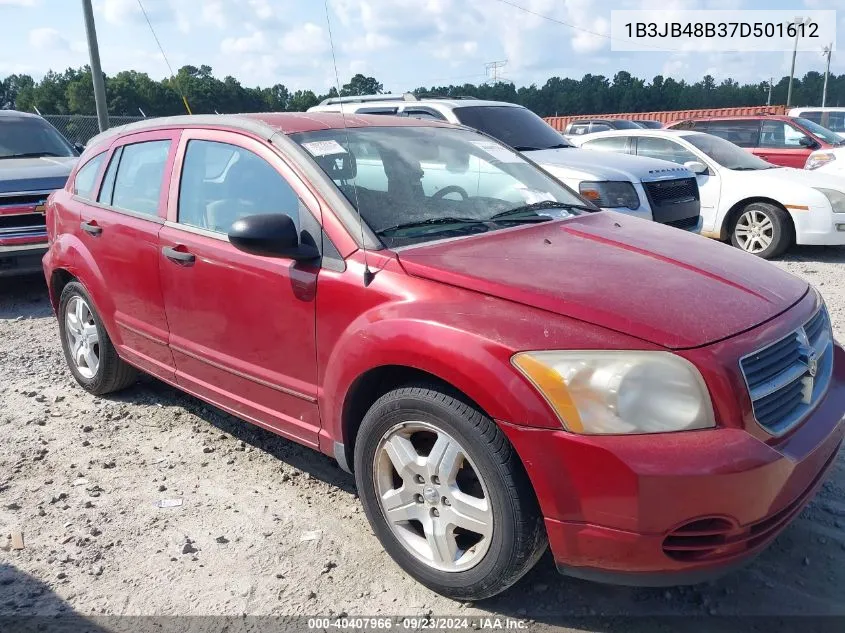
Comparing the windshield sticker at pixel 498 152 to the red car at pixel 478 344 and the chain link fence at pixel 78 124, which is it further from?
the chain link fence at pixel 78 124

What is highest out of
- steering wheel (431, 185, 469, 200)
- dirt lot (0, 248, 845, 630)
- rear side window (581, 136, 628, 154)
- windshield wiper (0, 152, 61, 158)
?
windshield wiper (0, 152, 61, 158)

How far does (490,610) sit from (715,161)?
26.3 ft

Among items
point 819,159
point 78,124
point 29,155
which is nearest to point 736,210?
point 819,159

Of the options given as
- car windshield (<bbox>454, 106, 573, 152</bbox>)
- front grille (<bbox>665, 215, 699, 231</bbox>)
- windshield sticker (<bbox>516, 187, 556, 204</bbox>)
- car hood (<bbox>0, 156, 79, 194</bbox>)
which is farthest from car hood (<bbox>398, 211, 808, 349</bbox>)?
car hood (<bbox>0, 156, 79, 194</bbox>)

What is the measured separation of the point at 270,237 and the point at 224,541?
4.29ft

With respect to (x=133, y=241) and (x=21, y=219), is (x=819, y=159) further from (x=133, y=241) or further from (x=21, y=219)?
(x=21, y=219)

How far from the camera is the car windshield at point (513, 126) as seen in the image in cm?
831

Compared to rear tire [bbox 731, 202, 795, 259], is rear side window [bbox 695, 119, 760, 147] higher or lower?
higher

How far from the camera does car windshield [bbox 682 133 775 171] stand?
9180mm

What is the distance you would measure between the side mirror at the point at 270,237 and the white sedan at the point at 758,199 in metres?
7.00

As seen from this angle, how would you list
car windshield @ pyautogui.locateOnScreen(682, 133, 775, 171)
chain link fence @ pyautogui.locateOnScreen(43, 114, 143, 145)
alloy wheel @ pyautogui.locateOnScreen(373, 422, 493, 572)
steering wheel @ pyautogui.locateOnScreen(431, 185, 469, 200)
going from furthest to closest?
chain link fence @ pyautogui.locateOnScreen(43, 114, 143, 145), car windshield @ pyautogui.locateOnScreen(682, 133, 775, 171), steering wheel @ pyautogui.locateOnScreen(431, 185, 469, 200), alloy wheel @ pyautogui.locateOnScreen(373, 422, 493, 572)

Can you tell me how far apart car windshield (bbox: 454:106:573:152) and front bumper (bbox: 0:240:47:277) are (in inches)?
182

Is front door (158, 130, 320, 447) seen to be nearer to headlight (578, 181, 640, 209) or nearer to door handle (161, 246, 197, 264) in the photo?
door handle (161, 246, 197, 264)

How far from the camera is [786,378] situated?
2.47 m
